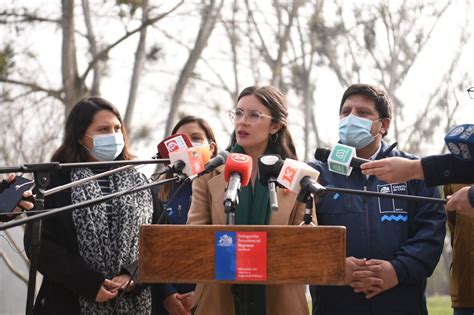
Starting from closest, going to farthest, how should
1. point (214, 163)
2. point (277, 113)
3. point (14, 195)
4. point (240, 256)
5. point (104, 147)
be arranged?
1. point (240, 256)
2. point (214, 163)
3. point (14, 195)
4. point (277, 113)
5. point (104, 147)

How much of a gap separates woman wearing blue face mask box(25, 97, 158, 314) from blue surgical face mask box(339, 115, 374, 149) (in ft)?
4.18

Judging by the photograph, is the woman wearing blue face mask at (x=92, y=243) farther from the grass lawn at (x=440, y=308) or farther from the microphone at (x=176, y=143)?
the grass lawn at (x=440, y=308)

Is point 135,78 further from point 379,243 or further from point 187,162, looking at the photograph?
point 187,162

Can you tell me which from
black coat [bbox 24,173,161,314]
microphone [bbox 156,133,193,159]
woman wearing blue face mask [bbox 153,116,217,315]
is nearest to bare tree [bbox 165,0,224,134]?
woman wearing blue face mask [bbox 153,116,217,315]

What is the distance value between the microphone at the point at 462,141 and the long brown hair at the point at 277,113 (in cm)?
127

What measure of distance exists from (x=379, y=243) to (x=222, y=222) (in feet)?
3.13

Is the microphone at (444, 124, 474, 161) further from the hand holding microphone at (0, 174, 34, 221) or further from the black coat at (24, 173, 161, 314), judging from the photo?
the black coat at (24, 173, 161, 314)

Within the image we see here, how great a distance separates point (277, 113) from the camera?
521 centimetres

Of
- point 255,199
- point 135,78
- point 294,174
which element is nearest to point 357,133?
point 255,199

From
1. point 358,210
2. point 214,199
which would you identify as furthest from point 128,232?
point 358,210

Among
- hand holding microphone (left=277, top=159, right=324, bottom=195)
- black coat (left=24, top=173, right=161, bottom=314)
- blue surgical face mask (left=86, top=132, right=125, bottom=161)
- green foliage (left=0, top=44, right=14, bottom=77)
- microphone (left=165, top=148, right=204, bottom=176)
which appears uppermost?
green foliage (left=0, top=44, right=14, bottom=77)

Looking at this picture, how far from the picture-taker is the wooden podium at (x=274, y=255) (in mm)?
3734

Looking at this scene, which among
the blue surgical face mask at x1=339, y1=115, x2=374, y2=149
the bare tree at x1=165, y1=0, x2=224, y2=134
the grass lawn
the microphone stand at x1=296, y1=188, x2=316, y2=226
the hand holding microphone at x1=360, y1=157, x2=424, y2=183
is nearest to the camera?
the microphone stand at x1=296, y1=188, x2=316, y2=226

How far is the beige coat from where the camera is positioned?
14.8ft
